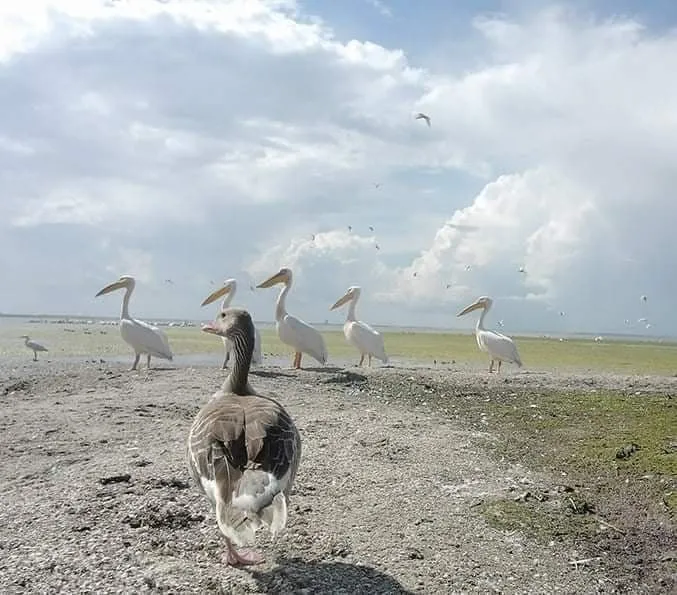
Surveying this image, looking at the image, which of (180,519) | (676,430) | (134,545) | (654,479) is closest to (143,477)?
(180,519)

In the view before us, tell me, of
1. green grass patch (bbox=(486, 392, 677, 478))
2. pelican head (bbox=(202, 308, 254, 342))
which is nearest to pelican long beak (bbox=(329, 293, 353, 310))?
green grass patch (bbox=(486, 392, 677, 478))

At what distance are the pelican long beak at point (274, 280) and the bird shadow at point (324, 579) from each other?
16.1 m

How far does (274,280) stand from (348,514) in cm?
1529

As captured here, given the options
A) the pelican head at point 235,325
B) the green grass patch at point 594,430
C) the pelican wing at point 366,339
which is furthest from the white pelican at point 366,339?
the pelican head at point 235,325

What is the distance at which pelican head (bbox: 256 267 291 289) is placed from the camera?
21408mm

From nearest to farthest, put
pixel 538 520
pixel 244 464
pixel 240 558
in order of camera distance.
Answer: pixel 244 464
pixel 240 558
pixel 538 520

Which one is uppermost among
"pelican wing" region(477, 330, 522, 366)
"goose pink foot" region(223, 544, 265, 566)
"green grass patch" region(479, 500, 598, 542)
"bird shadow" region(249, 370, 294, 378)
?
"pelican wing" region(477, 330, 522, 366)

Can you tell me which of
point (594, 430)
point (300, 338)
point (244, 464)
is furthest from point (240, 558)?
point (300, 338)

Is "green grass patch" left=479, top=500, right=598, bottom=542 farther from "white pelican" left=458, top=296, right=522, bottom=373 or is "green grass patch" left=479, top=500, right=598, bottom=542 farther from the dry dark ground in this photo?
"white pelican" left=458, top=296, right=522, bottom=373

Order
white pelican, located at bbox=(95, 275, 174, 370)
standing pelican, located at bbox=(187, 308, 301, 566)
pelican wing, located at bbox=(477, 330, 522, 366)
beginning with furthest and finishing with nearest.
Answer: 1. pelican wing, located at bbox=(477, 330, 522, 366)
2. white pelican, located at bbox=(95, 275, 174, 370)
3. standing pelican, located at bbox=(187, 308, 301, 566)

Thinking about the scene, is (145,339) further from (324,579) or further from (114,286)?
(324,579)

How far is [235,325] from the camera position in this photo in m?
7.18

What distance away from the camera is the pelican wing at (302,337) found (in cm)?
1909

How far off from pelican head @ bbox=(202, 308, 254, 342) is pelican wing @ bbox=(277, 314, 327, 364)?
11.5 meters
